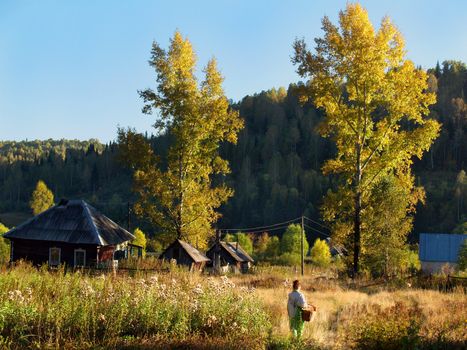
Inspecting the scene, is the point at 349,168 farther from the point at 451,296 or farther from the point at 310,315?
the point at 310,315

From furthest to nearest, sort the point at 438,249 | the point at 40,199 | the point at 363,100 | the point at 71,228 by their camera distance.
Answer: the point at 40,199
the point at 438,249
the point at 71,228
the point at 363,100

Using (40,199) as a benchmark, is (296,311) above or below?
below

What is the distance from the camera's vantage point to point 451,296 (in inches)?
575

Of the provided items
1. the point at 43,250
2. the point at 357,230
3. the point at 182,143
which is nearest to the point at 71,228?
the point at 43,250

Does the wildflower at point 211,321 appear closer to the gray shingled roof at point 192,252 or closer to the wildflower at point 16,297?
the wildflower at point 16,297

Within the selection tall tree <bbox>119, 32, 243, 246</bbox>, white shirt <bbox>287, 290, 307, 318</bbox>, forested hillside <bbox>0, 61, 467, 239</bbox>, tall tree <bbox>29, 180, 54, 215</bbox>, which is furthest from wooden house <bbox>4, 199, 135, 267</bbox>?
forested hillside <bbox>0, 61, 467, 239</bbox>

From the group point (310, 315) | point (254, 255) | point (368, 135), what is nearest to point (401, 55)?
point (368, 135)

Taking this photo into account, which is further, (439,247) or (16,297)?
(439,247)

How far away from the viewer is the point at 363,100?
19250mm

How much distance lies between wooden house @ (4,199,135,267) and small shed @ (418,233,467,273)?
123 feet

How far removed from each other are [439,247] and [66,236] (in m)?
42.7

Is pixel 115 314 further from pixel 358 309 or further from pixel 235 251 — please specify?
pixel 235 251

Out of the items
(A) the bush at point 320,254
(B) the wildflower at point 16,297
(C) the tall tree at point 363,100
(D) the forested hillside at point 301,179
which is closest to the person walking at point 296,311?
(B) the wildflower at point 16,297

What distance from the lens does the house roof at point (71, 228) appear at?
98.1 feet
